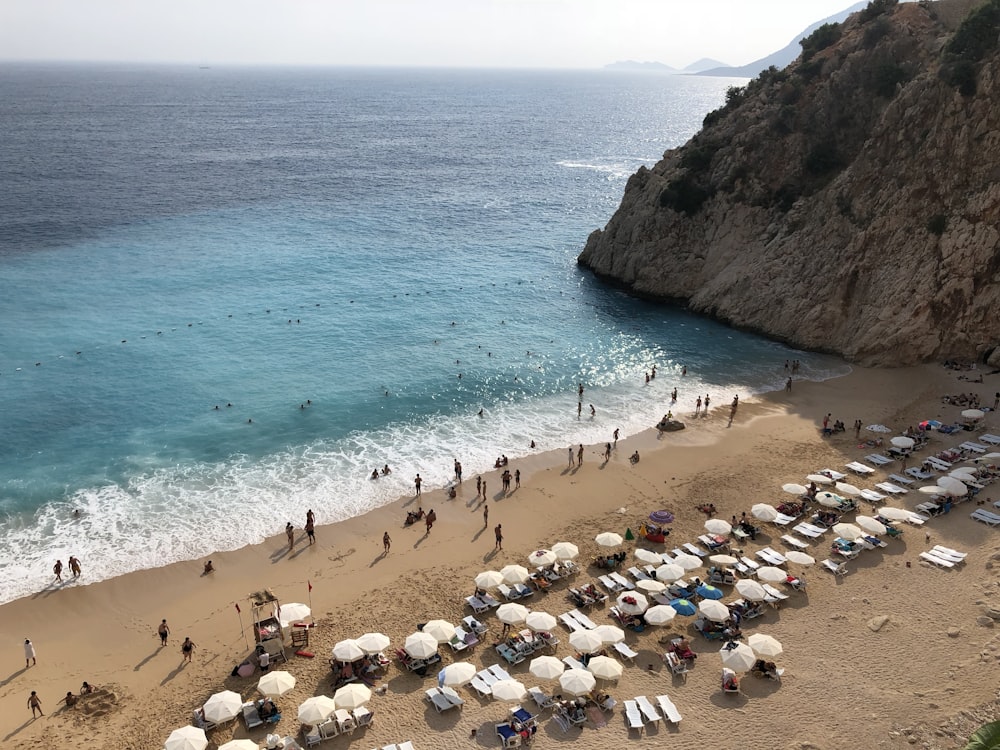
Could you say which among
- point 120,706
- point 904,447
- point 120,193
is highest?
point 120,193

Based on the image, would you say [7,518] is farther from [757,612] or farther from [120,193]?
[120,193]

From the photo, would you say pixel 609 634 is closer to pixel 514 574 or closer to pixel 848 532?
pixel 514 574

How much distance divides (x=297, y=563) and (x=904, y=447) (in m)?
28.7

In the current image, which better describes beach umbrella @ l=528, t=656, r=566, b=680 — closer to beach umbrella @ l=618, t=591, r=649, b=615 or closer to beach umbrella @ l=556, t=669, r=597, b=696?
beach umbrella @ l=556, t=669, r=597, b=696

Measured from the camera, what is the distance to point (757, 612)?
77.5ft

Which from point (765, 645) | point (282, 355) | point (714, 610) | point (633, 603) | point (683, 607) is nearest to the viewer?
point (765, 645)

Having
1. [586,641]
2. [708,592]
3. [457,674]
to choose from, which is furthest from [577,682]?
[708,592]

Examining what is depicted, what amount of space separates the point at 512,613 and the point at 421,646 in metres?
3.17

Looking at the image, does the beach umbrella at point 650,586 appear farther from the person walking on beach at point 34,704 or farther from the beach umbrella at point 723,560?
the person walking on beach at point 34,704

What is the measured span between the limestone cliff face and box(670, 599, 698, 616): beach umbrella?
94.4ft

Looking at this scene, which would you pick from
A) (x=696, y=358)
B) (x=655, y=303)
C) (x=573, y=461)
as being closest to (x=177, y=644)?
(x=573, y=461)

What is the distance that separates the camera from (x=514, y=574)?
973 inches

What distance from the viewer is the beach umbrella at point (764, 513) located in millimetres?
28594

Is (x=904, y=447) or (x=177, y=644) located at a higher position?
(x=904, y=447)
